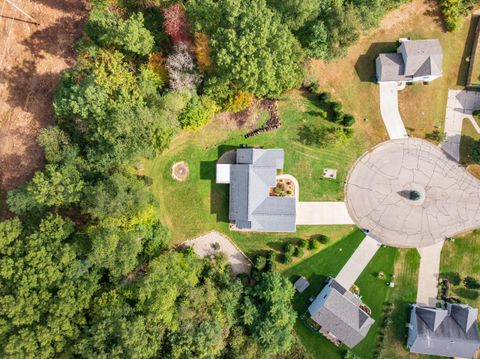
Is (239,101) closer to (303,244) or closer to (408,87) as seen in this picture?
(303,244)

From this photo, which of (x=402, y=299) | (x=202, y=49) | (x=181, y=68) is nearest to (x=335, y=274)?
(x=402, y=299)

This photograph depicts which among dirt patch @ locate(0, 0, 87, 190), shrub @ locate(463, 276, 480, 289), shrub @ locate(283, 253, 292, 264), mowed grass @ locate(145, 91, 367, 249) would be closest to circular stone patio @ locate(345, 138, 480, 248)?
mowed grass @ locate(145, 91, 367, 249)

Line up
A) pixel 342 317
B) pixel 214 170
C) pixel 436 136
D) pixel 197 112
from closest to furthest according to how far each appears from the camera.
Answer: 1. pixel 197 112
2. pixel 342 317
3. pixel 214 170
4. pixel 436 136

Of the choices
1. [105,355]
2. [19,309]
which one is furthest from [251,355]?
[19,309]

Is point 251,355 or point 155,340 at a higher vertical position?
point 155,340

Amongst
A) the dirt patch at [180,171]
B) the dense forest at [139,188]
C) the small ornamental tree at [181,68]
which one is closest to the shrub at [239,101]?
the dense forest at [139,188]

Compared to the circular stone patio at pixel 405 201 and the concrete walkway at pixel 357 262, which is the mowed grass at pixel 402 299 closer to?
the circular stone patio at pixel 405 201

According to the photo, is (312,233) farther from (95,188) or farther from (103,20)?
(103,20)
